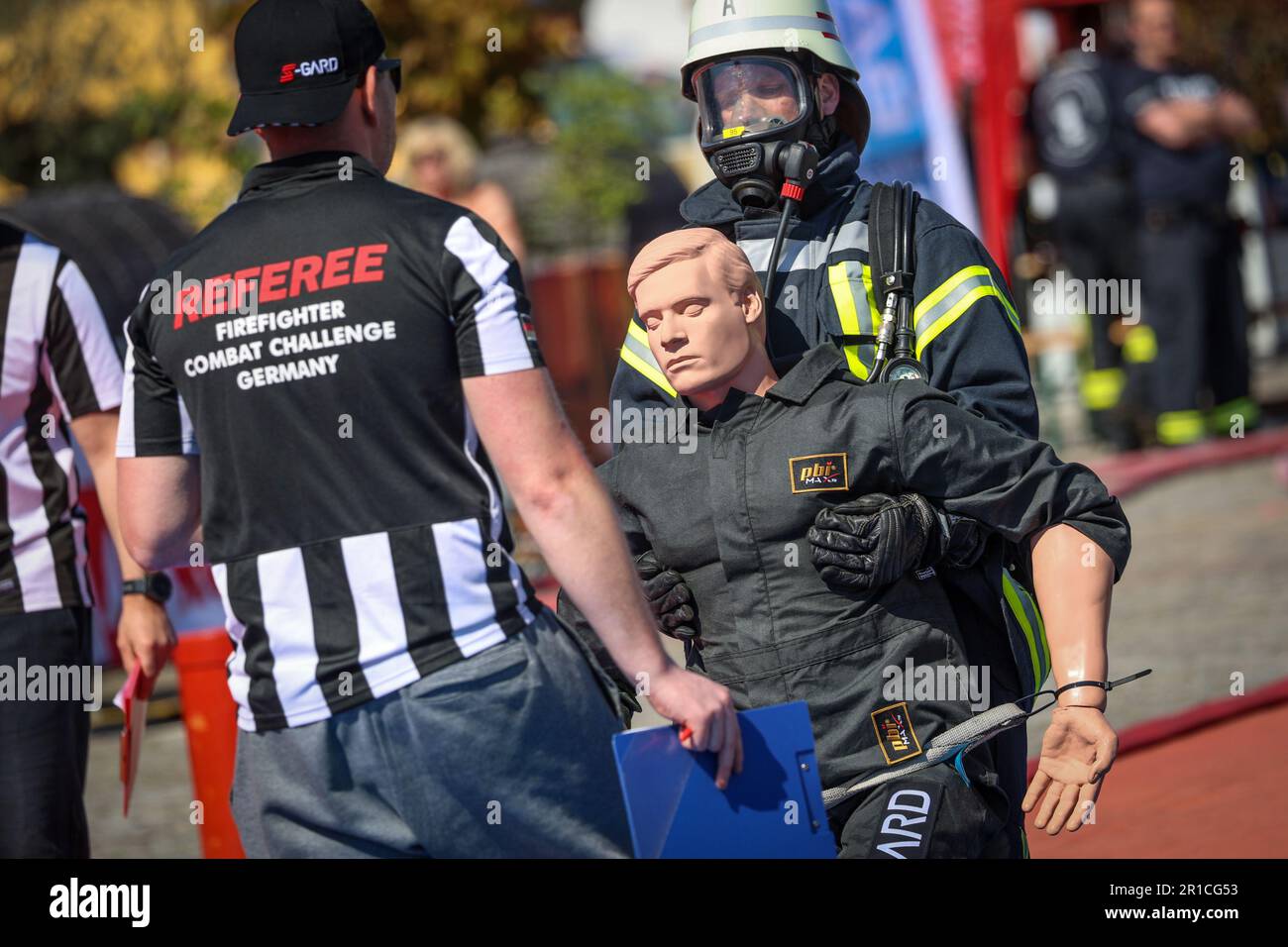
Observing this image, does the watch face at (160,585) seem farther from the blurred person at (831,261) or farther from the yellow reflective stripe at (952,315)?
the yellow reflective stripe at (952,315)

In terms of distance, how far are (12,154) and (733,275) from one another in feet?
68.4

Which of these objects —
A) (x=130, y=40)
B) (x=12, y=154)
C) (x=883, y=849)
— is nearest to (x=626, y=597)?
(x=883, y=849)

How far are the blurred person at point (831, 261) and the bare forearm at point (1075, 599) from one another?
0.59 feet

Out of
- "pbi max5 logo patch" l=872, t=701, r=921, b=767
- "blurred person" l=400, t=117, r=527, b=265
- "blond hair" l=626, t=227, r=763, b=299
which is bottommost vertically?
"pbi max5 logo patch" l=872, t=701, r=921, b=767

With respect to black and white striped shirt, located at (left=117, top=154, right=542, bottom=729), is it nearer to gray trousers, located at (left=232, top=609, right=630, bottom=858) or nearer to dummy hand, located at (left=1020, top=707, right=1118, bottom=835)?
gray trousers, located at (left=232, top=609, right=630, bottom=858)

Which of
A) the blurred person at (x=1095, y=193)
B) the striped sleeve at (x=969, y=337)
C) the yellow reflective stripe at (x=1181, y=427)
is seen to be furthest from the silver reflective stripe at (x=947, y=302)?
the yellow reflective stripe at (x=1181, y=427)

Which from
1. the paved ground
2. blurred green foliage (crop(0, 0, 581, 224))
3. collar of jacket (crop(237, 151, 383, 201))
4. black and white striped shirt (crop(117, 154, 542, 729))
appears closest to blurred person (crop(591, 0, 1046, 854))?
black and white striped shirt (crop(117, 154, 542, 729))

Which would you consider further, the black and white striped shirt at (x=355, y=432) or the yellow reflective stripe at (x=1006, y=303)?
the yellow reflective stripe at (x=1006, y=303)

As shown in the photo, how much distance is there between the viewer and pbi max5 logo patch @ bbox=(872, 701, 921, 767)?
317 cm

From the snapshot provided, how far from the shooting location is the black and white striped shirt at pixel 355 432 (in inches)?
111

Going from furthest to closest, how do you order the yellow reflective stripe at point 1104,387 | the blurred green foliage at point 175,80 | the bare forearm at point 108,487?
the blurred green foliage at point 175,80 < the yellow reflective stripe at point 1104,387 < the bare forearm at point 108,487

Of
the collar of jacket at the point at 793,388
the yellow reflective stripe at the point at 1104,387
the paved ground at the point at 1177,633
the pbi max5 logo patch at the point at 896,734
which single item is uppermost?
the collar of jacket at the point at 793,388

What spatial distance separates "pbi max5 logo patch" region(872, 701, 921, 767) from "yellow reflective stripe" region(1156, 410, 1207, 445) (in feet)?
30.3
